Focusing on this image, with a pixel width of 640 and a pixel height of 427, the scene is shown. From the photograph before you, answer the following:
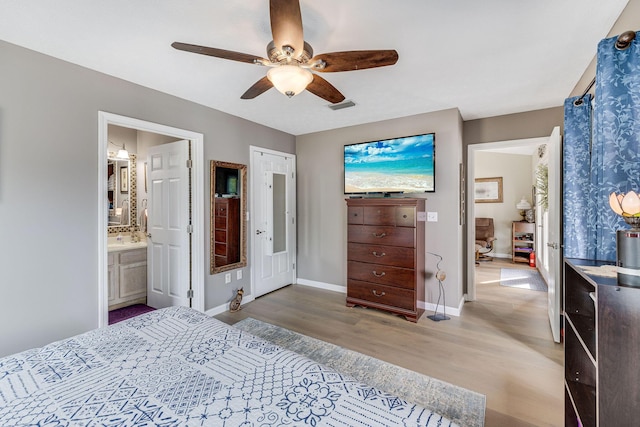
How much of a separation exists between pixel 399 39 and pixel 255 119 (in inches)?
89.9

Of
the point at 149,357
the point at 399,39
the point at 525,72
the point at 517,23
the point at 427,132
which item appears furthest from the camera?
the point at 427,132

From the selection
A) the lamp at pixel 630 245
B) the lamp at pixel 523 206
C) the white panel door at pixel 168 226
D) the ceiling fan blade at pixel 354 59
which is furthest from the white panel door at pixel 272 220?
the lamp at pixel 523 206

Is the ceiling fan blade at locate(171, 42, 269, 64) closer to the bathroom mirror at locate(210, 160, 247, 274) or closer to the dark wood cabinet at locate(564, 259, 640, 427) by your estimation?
the bathroom mirror at locate(210, 160, 247, 274)

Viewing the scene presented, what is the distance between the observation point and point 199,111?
10.5 ft

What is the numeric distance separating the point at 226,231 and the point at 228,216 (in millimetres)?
191

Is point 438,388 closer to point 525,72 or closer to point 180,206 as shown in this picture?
point 525,72

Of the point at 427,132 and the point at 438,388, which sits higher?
the point at 427,132

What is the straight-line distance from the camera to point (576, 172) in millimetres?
2361

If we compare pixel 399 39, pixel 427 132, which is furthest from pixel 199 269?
pixel 427 132

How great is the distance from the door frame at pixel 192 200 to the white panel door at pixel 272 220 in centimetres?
79

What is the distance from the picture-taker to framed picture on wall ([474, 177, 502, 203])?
6.98 m

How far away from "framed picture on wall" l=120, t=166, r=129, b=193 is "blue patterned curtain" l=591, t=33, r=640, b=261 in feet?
15.8

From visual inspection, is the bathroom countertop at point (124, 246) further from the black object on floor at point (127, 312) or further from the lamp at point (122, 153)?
the lamp at point (122, 153)

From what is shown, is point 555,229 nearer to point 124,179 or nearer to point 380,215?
point 380,215
